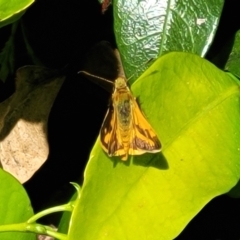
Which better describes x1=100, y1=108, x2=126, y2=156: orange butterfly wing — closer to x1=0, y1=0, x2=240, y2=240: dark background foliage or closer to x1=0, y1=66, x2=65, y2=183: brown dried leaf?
x1=0, y1=66, x2=65, y2=183: brown dried leaf

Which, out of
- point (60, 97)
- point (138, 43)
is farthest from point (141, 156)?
point (60, 97)

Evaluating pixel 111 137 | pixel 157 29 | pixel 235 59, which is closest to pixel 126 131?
pixel 111 137

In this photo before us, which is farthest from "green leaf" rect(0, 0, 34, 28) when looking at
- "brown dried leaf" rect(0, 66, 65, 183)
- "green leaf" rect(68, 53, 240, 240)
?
"brown dried leaf" rect(0, 66, 65, 183)

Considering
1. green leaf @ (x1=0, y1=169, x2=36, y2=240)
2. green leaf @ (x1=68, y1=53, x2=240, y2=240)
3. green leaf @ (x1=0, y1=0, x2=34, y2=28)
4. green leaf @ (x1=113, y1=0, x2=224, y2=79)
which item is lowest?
green leaf @ (x1=0, y1=169, x2=36, y2=240)

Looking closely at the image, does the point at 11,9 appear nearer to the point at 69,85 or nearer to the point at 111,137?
the point at 111,137

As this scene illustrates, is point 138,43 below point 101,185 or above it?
above

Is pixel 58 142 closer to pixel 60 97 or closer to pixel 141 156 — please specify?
pixel 60 97

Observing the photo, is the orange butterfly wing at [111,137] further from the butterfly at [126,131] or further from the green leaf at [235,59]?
the green leaf at [235,59]
